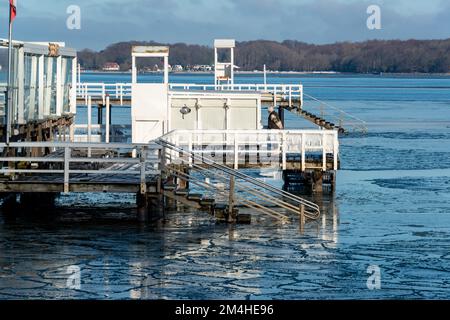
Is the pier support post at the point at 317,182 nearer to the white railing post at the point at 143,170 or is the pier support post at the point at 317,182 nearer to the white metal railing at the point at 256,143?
the white metal railing at the point at 256,143

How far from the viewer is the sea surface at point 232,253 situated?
2097 cm

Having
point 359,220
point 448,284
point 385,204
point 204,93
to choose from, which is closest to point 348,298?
point 448,284

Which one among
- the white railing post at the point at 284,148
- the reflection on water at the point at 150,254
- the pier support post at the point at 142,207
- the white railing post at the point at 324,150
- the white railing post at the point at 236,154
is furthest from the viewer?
the white railing post at the point at 284,148

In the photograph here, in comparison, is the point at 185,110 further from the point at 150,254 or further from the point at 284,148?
the point at 150,254

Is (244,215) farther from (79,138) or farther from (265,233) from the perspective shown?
(79,138)

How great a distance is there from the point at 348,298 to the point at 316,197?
15887mm

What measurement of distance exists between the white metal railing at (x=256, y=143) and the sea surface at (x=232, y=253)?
1.55 meters

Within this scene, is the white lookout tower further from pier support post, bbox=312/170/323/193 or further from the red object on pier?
the red object on pier

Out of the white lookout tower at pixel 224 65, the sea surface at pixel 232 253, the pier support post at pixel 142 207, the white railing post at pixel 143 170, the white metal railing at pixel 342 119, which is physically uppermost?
the white lookout tower at pixel 224 65

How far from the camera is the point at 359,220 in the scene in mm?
31250

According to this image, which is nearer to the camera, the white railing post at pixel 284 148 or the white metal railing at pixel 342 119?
the white railing post at pixel 284 148

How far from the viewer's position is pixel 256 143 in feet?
117

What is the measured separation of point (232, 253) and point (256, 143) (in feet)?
36.6

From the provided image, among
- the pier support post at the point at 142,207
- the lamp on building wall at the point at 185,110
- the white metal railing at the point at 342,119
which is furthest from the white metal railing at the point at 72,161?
the white metal railing at the point at 342,119
